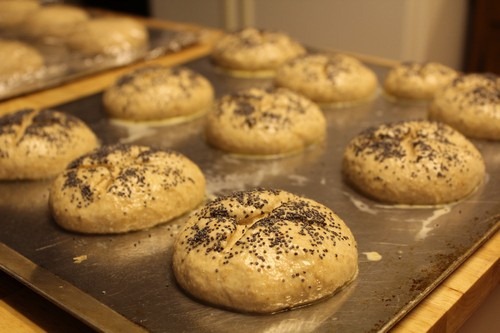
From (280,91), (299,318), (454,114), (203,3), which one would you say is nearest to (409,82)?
(454,114)

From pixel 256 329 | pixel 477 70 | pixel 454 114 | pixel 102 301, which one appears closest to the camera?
pixel 256 329

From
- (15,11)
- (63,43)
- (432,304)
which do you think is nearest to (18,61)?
(63,43)

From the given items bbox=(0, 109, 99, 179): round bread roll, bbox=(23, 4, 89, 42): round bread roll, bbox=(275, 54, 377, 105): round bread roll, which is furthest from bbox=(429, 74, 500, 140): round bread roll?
bbox=(23, 4, 89, 42): round bread roll

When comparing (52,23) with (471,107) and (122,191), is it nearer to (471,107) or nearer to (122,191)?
(122,191)

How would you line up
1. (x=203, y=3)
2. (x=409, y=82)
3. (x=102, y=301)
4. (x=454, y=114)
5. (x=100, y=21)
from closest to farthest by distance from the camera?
(x=102, y=301) → (x=454, y=114) → (x=409, y=82) → (x=100, y=21) → (x=203, y=3)

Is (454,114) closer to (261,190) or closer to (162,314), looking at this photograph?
(261,190)
